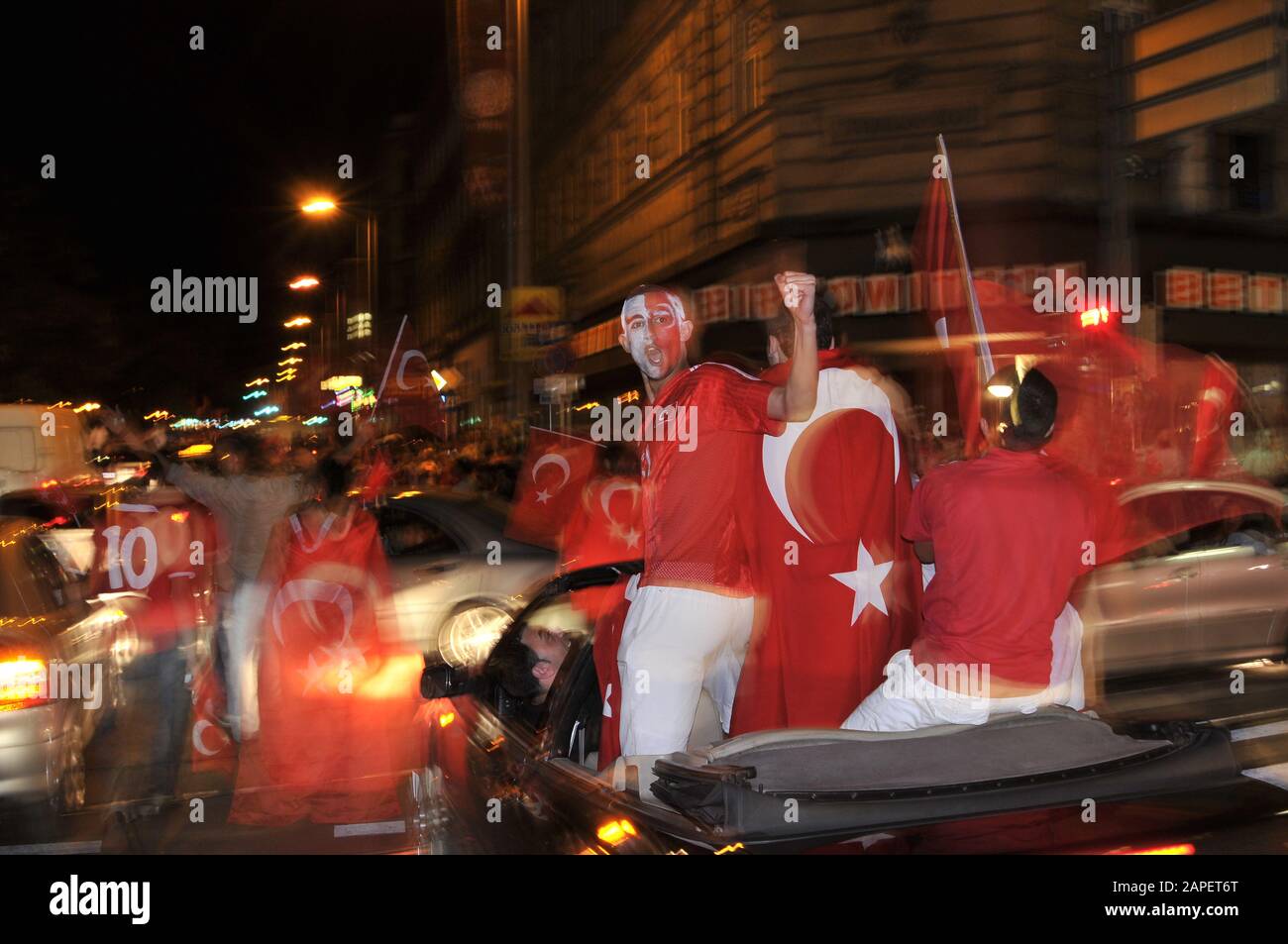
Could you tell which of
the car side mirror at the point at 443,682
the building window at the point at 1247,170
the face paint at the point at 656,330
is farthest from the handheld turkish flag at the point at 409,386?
the building window at the point at 1247,170

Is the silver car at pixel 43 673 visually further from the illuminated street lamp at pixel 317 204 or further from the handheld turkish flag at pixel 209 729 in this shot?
the illuminated street lamp at pixel 317 204

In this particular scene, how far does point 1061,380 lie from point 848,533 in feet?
25.5

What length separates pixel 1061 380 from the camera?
35.1ft

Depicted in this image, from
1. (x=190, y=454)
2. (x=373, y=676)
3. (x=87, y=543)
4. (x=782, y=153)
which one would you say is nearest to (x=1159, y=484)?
(x=373, y=676)

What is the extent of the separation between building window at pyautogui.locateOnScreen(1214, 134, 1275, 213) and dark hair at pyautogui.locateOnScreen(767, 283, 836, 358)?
60.9 ft

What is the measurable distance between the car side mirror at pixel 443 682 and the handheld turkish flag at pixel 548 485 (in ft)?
14.0

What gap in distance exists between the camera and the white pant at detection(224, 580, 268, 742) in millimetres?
7281

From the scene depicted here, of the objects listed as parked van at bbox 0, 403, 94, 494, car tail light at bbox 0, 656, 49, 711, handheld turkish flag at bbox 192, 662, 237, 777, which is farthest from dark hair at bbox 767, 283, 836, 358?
parked van at bbox 0, 403, 94, 494

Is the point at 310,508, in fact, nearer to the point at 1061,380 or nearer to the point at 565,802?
the point at 565,802

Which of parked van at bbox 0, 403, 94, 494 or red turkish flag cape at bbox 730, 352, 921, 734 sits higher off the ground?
parked van at bbox 0, 403, 94, 494

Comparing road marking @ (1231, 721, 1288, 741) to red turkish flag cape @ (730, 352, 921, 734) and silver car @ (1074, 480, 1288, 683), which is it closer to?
red turkish flag cape @ (730, 352, 921, 734)

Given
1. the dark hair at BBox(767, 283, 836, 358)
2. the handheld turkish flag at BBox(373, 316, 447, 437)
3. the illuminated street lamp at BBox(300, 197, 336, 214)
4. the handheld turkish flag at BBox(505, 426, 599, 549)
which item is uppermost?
the illuminated street lamp at BBox(300, 197, 336, 214)

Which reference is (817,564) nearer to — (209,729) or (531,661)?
(531,661)

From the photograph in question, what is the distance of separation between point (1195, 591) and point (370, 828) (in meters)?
5.30
